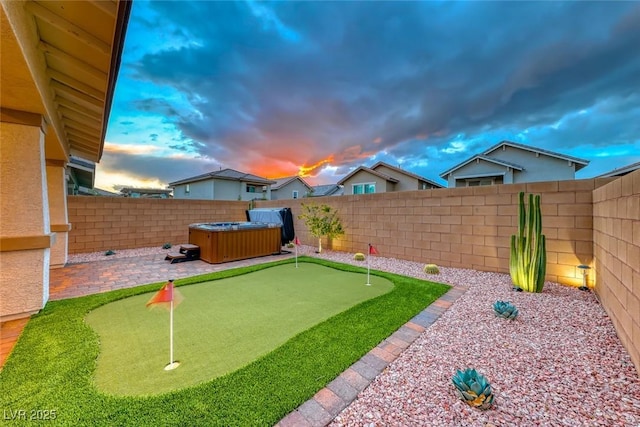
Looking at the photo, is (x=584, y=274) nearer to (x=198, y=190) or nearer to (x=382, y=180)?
(x=382, y=180)

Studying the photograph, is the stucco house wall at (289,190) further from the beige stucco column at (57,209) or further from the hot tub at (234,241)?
the beige stucco column at (57,209)

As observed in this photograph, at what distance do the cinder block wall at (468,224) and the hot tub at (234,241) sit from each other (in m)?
2.22

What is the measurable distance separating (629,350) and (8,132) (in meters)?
7.10

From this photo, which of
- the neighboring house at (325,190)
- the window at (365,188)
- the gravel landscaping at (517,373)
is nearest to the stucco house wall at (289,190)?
the neighboring house at (325,190)

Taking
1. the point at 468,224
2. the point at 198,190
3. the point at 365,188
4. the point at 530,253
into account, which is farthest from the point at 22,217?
the point at 198,190

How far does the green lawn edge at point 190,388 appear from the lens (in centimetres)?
144

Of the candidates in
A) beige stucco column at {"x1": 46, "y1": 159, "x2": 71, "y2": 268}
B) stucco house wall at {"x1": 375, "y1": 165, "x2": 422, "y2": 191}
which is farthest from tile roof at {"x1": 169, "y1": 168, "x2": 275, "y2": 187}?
beige stucco column at {"x1": 46, "y1": 159, "x2": 71, "y2": 268}

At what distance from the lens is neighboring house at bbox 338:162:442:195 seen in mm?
14750

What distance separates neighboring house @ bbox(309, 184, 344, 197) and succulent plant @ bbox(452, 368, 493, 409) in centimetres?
2237

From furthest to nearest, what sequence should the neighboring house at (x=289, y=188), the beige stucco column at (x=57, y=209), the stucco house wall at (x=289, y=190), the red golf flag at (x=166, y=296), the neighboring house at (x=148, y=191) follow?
the neighboring house at (x=148, y=191)
the stucco house wall at (x=289, y=190)
the neighboring house at (x=289, y=188)
the beige stucco column at (x=57, y=209)
the red golf flag at (x=166, y=296)

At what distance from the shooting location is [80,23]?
2.18m

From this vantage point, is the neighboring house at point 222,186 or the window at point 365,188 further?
the neighboring house at point 222,186

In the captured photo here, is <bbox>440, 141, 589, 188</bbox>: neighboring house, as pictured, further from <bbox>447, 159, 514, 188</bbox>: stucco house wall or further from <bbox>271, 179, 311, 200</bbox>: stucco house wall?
<bbox>271, 179, 311, 200</bbox>: stucco house wall

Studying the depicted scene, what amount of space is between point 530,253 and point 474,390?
3444 mm
